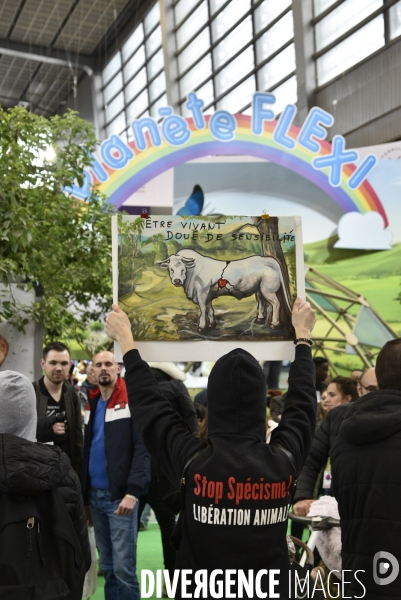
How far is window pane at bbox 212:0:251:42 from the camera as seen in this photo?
18906mm

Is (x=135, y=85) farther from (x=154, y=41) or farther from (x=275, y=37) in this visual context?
(x=275, y=37)

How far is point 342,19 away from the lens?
15812mm

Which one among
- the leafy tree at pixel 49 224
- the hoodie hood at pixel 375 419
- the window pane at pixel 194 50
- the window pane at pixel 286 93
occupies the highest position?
the window pane at pixel 194 50

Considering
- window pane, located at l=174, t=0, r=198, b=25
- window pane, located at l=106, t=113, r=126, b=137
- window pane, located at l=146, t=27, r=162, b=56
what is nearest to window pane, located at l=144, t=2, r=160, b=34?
window pane, located at l=146, t=27, r=162, b=56

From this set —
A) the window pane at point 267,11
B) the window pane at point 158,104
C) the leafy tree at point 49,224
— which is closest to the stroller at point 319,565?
the leafy tree at point 49,224

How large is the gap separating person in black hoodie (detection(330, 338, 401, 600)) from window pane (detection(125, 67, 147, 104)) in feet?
73.5

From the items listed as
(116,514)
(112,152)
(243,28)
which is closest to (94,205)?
(112,152)

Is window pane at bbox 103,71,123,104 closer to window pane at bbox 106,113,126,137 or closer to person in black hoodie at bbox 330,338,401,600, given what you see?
window pane at bbox 106,113,126,137

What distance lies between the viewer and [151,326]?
2.54m

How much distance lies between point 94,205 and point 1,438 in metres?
6.30

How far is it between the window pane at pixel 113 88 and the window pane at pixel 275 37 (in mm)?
8321

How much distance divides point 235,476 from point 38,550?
811mm

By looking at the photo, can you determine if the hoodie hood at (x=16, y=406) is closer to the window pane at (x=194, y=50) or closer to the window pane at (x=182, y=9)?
the window pane at (x=194, y=50)

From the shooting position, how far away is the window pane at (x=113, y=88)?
25.7 metres
